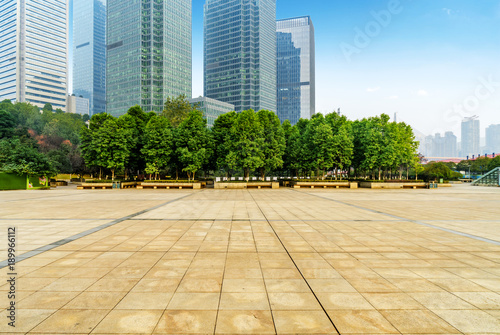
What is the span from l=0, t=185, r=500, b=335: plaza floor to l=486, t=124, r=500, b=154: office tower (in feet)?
665

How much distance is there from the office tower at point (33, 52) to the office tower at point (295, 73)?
469 ft

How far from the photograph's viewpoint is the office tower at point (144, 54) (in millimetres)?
119312

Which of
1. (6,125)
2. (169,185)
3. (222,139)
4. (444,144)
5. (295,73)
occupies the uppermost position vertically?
(295,73)

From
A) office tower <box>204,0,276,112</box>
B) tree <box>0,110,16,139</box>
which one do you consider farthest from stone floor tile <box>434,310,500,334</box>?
office tower <box>204,0,276,112</box>

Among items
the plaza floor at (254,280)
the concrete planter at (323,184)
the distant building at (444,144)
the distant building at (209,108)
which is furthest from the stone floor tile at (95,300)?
the distant building at (444,144)

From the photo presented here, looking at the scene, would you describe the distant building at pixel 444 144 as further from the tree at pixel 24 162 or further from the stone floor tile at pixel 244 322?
the stone floor tile at pixel 244 322

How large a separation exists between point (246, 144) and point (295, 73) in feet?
578

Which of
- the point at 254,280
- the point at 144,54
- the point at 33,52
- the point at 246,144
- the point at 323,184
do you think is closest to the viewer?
the point at 254,280

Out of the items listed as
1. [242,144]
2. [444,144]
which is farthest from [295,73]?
[242,144]

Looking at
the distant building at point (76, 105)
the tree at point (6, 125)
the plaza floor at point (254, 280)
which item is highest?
the distant building at point (76, 105)

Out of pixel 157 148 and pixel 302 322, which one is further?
pixel 157 148

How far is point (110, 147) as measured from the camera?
35531mm

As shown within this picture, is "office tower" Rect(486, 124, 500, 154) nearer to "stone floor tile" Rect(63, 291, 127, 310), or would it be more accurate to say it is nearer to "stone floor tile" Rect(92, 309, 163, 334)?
"stone floor tile" Rect(92, 309, 163, 334)

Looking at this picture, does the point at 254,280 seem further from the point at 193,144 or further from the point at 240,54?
the point at 240,54
